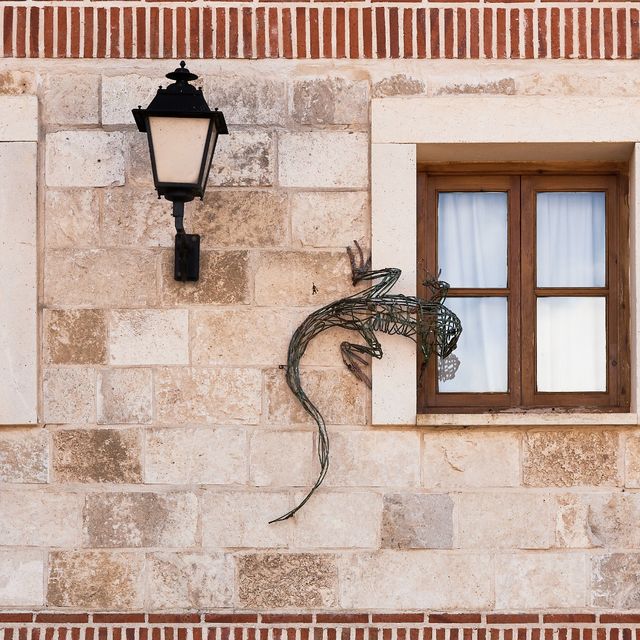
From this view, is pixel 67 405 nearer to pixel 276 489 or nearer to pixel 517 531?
pixel 276 489

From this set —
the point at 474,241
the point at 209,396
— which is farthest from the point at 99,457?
the point at 474,241

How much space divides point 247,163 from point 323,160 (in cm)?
34

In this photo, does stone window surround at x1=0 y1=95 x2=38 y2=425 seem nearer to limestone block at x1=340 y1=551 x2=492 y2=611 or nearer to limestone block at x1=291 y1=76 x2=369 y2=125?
limestone block at x1=291 y1=76 x2=369 y2=125

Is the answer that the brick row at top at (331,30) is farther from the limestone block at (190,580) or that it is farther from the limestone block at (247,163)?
the limestone block at (190,580)

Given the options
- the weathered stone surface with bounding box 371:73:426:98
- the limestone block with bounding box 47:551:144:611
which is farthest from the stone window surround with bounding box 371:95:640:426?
the limestone block with bounding box 47:551:144:611

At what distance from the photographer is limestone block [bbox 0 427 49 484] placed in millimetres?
3832

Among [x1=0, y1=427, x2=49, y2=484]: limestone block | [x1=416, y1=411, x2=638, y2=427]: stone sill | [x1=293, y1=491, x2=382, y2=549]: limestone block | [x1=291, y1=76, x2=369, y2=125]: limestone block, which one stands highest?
[x1=291, y1=76, x2=369, y2=125]: limestone block

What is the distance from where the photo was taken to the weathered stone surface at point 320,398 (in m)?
3.83

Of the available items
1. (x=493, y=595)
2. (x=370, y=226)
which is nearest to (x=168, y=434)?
(x=370, y=226)

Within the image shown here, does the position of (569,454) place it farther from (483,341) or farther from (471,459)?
(483,341)

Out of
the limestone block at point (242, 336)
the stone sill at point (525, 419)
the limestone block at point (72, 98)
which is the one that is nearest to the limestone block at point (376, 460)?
the stone sill at point (525, 419)

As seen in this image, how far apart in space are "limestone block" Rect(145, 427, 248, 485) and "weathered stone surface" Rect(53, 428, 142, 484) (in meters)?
0.07

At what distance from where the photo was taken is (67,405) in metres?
3.85

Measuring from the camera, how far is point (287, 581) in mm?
3816
